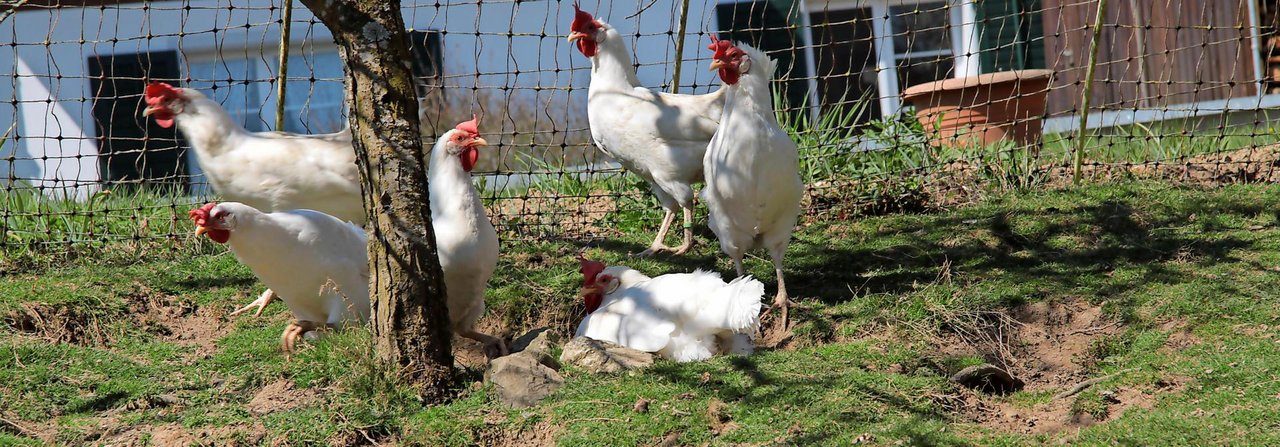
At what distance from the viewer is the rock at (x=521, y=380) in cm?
381

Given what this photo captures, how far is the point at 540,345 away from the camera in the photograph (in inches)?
169

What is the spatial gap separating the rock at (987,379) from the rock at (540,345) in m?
1.59

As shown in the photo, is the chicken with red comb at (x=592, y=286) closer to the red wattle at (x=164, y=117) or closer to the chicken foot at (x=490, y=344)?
the chicken foot at (x=490, y=344)

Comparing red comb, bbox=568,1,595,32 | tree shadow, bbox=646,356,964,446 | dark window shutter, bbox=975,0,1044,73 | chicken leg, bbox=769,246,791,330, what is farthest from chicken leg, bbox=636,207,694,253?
dark window shutter, bbox=975,0,1044,73

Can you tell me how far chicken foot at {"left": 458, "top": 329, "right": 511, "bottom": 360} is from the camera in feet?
15.5

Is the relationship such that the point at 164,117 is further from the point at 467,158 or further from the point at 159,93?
the point at 467,158

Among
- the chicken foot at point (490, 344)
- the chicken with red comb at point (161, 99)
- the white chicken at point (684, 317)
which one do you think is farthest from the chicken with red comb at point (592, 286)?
the chicken with red comb at point (161, 99)

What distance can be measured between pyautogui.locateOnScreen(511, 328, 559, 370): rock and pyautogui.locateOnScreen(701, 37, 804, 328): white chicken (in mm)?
1131

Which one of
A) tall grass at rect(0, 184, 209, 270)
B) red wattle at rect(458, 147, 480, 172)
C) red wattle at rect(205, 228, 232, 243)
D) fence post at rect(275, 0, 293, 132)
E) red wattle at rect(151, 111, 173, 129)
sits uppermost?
fence post at rect(275, 0, 293, 132)

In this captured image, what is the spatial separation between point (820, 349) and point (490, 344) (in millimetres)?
1512

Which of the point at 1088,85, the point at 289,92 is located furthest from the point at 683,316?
the point at 289,92

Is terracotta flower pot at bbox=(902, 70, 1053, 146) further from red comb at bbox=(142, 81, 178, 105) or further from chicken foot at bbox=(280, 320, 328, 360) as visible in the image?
red comb at bbox=(142, 81, 178, 105)

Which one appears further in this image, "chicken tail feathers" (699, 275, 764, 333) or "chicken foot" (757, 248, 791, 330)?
"chicken foot" (757, 248, 791, 330)

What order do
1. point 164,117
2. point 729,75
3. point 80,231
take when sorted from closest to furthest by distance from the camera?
point 729,75 → point 164,117 → point 80,231
